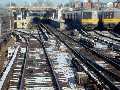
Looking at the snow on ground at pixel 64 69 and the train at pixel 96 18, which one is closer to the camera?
the snow on ground at pixel 64 69

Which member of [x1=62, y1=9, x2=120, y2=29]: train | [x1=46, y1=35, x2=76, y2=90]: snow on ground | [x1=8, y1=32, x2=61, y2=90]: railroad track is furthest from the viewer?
[x1=62, y1=9, x2=120, y2=29]: train

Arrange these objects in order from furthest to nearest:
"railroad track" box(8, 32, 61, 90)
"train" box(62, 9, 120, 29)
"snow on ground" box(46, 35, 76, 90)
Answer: "train" box(62, 9, 120, 29)
"snow on ground" box(46, 35, 76, 90)
"railroad track" box(8, 32, 61, 90)

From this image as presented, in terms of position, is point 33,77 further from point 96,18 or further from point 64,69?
point 96,18

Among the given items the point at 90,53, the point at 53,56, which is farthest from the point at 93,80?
the point at 90,53

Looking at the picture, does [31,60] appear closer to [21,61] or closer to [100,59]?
[21,61]

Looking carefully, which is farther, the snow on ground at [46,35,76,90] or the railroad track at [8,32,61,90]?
the snow on ground at [46,35,76,90]

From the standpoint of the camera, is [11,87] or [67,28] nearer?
[11,87]

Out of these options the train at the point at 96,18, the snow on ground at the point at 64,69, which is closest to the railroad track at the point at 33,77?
the snow on ground at the point at 64,69

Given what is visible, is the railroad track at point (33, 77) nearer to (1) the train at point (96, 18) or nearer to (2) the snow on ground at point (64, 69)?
(2) the snow on ground at point (64, 69)

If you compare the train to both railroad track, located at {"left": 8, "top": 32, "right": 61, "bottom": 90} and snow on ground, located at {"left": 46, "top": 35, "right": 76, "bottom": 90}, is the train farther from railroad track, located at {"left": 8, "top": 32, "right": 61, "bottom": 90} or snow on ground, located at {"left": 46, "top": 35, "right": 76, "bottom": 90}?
railroad track, located at {"left": 8, "top": 32, "right": 61, "bottom": 90}

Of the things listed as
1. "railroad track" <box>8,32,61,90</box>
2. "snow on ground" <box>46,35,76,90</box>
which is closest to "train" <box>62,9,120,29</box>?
"snow on ground" <box>46,35,76,90</box>

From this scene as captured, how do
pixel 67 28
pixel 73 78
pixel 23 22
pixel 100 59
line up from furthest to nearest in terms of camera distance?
pixel 23 22, pixel 67 28, pixel 100 59, pixel 73 78
